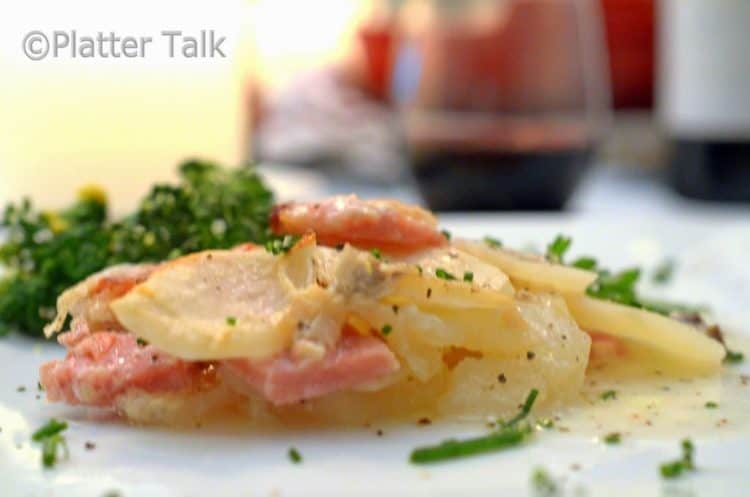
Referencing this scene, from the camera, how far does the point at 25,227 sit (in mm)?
1567

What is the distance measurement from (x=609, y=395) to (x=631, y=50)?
2914mm

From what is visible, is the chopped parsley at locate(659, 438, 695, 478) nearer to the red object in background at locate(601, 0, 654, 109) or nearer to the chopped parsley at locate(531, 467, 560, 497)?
the chopped parsley at locate(531, 467, 560, 497)

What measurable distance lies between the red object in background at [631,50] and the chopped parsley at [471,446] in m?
3.03

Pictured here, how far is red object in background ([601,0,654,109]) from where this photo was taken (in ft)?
12.5

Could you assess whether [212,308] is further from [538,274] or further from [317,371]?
[538,274]

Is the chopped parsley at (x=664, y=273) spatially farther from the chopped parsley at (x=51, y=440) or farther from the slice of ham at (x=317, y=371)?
the chopped parsley at (x=51, y=440)

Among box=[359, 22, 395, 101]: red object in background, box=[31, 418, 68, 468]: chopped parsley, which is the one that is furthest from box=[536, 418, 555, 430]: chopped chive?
box=[359, 22, 395, 101]: red object in background

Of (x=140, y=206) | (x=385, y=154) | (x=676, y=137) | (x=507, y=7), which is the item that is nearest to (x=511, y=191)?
(x=507, y=7)

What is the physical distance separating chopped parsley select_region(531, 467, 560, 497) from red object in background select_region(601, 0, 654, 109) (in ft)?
10.3

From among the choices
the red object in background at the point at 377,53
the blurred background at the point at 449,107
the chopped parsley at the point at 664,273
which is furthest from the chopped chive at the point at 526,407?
the red object in background at the point at 377,53

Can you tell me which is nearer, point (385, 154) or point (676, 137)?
point (676, 137)

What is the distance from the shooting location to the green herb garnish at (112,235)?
150 centimetres

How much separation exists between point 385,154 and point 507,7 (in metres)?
1.09

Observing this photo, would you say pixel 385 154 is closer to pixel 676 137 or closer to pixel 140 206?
pixel 676 137
